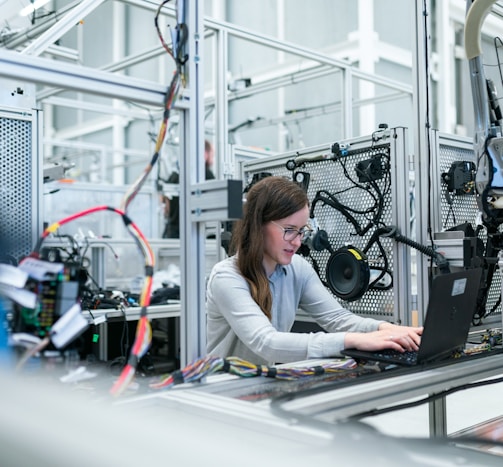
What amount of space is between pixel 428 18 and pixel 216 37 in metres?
1.61

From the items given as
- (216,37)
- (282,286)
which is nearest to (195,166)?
(282,286)

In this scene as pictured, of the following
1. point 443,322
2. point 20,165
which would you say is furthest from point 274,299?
point 20,165

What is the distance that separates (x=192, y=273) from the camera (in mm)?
1023

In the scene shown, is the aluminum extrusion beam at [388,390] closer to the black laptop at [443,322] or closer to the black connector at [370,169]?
the black laptop at [443,322]

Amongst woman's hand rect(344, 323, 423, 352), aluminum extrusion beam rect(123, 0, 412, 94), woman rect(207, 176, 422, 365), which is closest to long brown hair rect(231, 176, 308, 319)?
woman rect(207, 176, 422, 365)

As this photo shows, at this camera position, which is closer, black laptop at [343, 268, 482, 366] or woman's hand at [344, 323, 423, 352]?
Answer: black laptop at [343, 268, 482, 366]

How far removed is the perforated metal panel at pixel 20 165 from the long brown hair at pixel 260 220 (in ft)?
2.83

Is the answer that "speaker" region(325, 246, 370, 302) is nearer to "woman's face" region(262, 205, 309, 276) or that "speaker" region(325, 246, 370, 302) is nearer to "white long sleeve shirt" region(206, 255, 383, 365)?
"white long sleeve shirt" region(206, 255, 383, 365)

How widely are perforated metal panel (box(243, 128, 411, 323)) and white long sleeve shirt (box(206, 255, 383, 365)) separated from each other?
21cm

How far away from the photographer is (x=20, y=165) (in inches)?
83.7

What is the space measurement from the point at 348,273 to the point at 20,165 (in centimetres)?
118

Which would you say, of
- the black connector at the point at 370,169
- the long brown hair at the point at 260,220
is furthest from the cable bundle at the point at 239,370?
the black connector at the point at 370,169

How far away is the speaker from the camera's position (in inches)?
71.8

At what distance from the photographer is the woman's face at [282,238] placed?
1.55 m
